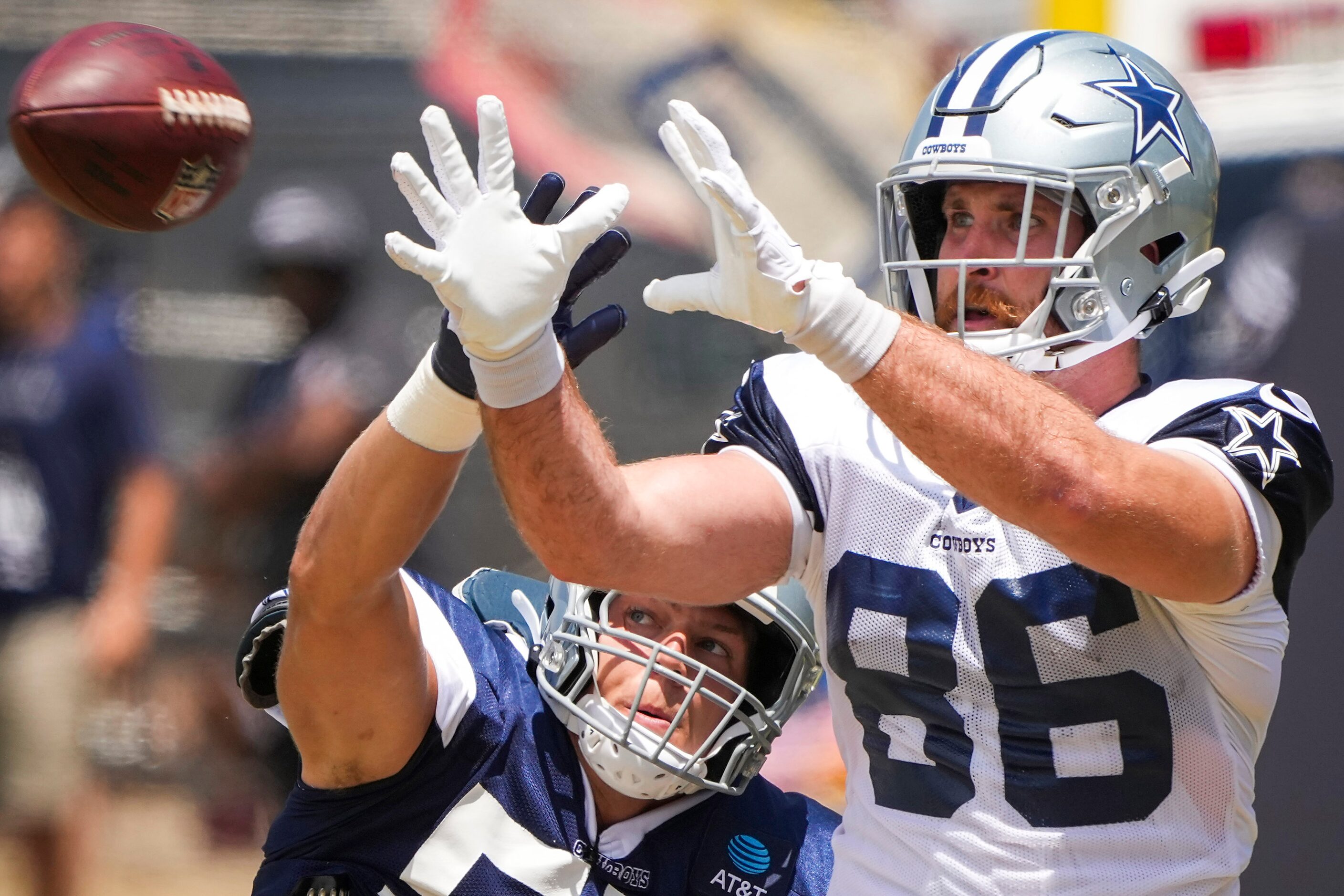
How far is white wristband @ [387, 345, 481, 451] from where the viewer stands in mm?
1832

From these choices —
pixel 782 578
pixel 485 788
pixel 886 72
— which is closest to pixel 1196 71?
pixel 886 72

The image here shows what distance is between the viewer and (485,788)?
2154mm

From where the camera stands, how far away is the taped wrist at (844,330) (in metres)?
1.39

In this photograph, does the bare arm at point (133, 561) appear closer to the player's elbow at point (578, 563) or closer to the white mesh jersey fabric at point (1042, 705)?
the player's elbow at point (578, 563)

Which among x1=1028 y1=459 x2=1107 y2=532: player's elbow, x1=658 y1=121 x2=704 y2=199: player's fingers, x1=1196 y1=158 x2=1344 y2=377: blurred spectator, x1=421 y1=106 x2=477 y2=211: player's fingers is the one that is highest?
x1=658 y1=121 x2=704 y2=199: player's fingers

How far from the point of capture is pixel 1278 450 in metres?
1.55

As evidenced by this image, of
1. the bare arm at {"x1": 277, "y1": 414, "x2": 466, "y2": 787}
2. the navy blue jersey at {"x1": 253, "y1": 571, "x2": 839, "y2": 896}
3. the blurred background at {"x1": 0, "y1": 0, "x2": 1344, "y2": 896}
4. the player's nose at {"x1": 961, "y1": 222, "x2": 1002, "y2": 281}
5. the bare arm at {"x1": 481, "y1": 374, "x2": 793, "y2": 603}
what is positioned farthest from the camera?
the blurred background at {"x1": 0, "y1": 0, "x2": 1344, "y2": 896}

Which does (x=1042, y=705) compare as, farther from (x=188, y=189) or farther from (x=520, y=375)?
(x=188, y=189)

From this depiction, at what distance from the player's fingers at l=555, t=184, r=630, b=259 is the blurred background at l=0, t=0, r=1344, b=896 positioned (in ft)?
5.72

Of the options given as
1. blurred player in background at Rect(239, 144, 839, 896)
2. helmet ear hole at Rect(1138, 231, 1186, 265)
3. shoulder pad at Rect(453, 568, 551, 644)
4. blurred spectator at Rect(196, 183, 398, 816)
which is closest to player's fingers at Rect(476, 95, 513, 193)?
blurred player in background at Rect(239, 144, 839, 896)

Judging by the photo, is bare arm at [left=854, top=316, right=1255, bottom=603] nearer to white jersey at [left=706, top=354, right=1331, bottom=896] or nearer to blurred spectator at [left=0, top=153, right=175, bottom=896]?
white jersey at [left=706, top=354, right=1331, bottom=896]

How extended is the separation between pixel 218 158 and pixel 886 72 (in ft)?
5.28

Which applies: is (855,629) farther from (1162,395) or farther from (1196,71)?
(1196,71)

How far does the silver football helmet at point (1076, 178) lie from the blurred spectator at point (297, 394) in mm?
1698
